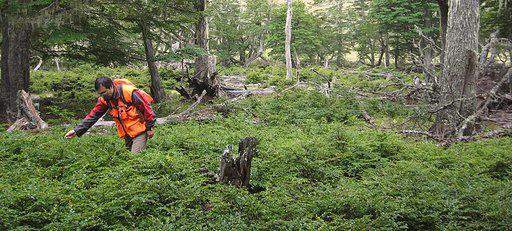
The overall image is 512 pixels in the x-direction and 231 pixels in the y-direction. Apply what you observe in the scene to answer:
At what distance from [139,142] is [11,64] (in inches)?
304

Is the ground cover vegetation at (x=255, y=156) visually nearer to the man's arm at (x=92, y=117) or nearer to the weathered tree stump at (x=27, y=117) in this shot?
the weathered tree stump at (x=27, y=117)

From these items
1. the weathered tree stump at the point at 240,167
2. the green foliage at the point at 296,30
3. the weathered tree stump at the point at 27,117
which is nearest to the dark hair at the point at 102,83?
the weathered tree stump at the point at 240,167

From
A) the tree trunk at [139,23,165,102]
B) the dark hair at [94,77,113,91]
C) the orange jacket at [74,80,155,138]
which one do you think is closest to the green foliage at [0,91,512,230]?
the orange jacket at [74,80,155,138]

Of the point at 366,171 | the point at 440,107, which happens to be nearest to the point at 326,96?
the point at 440,107

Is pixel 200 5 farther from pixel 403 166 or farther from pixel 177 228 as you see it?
pixel 177 228

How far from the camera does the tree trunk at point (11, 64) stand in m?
12.2

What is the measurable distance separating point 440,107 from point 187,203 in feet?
23.1

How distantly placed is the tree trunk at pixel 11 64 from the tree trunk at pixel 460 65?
38.1 ft

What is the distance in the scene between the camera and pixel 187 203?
5105 mm

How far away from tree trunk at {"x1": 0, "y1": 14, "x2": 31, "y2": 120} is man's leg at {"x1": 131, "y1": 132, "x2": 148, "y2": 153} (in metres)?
7.25

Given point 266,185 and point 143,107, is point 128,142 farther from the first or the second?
point 266,185

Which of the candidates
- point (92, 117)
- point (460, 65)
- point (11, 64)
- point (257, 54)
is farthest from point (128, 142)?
point (257, 54)

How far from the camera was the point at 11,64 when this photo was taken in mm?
12250

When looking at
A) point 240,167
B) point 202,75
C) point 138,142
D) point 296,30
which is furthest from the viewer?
point 296,30
